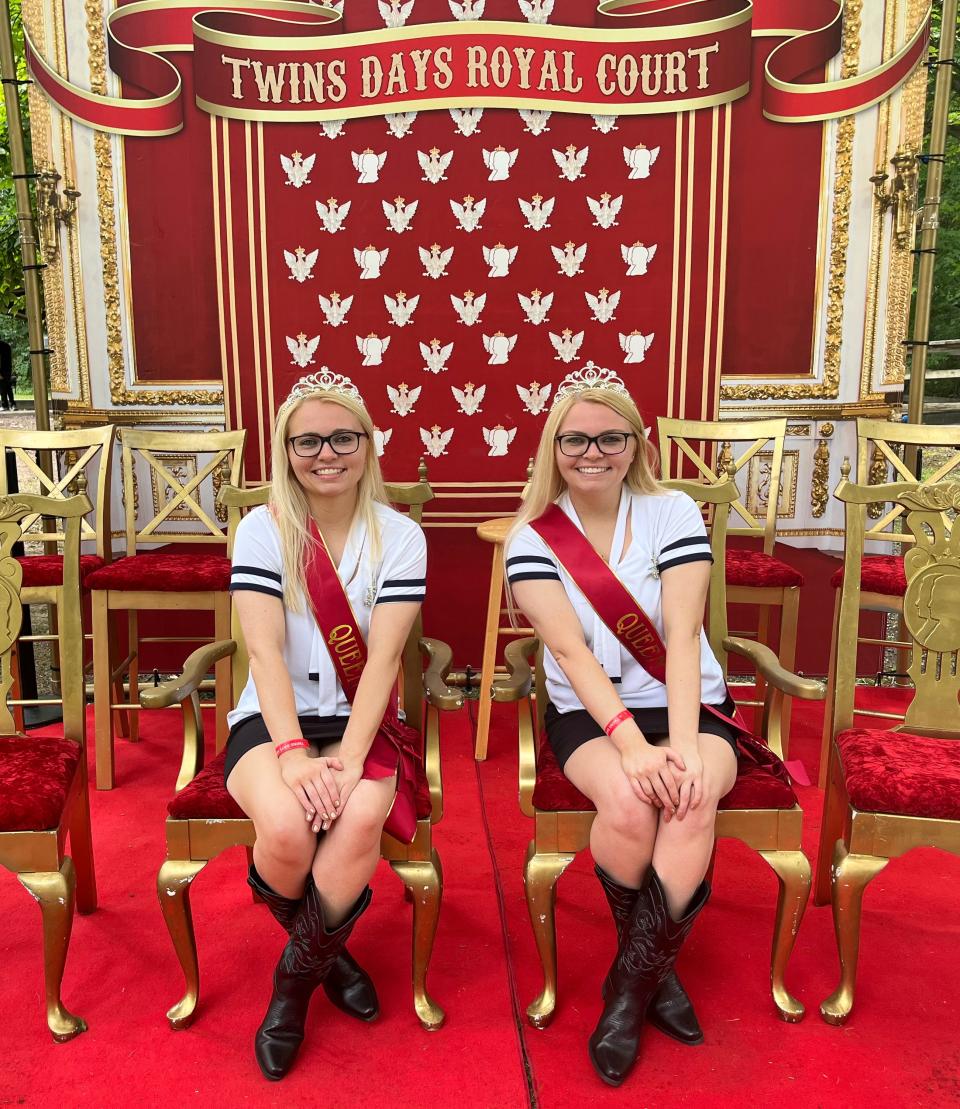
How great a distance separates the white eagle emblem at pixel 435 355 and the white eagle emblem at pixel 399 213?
19.3 inches

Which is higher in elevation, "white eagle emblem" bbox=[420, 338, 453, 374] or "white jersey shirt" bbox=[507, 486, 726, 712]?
"white eagle emblem" bbox=[420, 338, 453, 374]

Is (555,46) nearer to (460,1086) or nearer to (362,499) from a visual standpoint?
(362,499)

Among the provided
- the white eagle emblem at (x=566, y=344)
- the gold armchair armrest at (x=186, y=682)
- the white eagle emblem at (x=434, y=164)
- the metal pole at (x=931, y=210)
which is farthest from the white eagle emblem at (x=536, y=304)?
the gold armchair armrest at (x=186, y=682)

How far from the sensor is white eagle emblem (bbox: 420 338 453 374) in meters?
3.69

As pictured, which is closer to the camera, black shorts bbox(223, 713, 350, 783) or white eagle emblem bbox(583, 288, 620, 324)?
black shorts bbox(223, 713, 350, 783)

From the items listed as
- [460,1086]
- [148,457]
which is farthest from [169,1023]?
[148,457]

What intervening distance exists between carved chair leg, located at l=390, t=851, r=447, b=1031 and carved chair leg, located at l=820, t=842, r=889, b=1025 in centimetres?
80

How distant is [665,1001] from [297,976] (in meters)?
0.73

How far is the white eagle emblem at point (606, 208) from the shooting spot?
11.7 feet

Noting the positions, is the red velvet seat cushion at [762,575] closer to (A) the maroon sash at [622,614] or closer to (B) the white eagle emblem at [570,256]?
(A) the maroon sash at [622,614]

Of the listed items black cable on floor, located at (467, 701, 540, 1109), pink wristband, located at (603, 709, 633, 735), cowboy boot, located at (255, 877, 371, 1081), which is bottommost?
black cable on floor, located at (467, 701, 540, 1109)

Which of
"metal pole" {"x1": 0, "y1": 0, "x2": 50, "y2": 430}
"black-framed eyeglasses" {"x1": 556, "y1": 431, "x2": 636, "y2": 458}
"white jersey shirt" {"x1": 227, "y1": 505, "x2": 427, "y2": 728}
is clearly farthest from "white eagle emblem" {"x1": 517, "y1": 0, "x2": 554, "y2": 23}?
"white jersey shirt" {"x1": 227, "y1": 505, "x2": 427, "y2": 728}

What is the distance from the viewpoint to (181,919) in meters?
1.67

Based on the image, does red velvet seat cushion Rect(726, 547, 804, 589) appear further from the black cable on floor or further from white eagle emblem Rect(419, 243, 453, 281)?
white eagle emblem Rect(419, 243, 453, 281)
